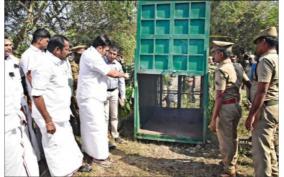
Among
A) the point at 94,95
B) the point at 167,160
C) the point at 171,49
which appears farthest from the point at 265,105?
the point at 94,95

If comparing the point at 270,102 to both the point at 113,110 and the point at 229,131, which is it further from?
the point at 113,110

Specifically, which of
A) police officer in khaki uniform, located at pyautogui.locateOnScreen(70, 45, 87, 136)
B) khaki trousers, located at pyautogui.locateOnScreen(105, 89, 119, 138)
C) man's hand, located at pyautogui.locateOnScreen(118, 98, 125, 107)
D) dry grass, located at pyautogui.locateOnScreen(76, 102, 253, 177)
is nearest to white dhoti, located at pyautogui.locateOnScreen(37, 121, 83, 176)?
dry grass, located at pyautogui.locateOnScreen(76, 102, 253, 177)

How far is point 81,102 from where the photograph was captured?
3984 mm

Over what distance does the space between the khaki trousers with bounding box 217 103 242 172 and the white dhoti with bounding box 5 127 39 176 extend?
232 cm

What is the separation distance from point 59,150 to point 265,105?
2.40m

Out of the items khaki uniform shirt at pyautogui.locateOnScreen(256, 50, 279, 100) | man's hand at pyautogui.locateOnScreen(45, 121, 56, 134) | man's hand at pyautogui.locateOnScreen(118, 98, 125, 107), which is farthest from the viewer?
man's hand at pyautogui.locateOnScreen(118, 98, 125, 107)

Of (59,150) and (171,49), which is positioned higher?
(171,49)

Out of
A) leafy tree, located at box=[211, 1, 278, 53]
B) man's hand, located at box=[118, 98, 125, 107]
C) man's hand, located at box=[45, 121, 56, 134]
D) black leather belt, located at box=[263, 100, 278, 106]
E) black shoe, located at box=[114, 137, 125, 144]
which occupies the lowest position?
black shoe, located at box=[114, 137, 125, 144]

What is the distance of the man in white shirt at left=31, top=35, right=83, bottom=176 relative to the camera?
10.3ft

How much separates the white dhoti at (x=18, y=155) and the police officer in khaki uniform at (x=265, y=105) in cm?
238

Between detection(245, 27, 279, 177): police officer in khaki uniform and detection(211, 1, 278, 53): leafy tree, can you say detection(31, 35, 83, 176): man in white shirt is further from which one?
detection(211, 1, 278, 53): leafy tree

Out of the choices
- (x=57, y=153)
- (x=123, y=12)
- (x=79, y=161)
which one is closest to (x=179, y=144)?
(x=79, y=161)

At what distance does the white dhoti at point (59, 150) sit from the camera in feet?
11.1

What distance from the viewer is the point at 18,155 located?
9.21ft
